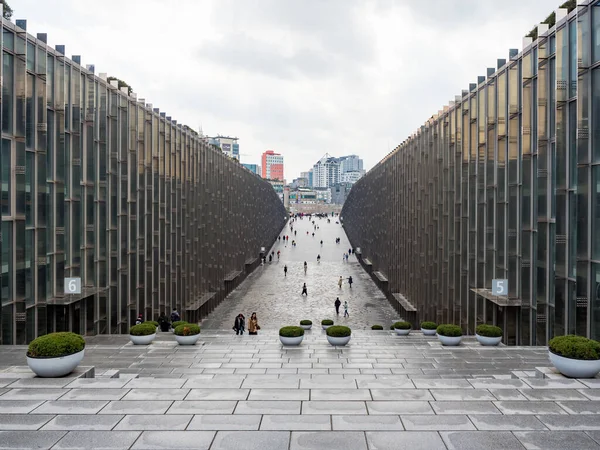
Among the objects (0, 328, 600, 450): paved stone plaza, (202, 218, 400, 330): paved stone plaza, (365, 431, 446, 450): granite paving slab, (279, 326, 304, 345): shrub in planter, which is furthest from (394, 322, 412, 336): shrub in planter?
(365, 431, 446, 450): granite paving slab

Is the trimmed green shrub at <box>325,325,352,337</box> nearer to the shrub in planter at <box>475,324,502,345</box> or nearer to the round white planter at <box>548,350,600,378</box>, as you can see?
the shrub in planter at <box>475,324,502,345</box>

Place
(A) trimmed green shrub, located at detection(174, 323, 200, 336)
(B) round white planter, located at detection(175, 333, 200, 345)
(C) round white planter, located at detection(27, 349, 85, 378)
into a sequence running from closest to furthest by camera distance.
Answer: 1. (C) round white planter, located at detection(27, 349, 85, 378)
2. (A) trimmed green shrub, located at detection(174, 323, 200, 336)
3. (B) round white planter, located at detection(175, 333, 200, 345)

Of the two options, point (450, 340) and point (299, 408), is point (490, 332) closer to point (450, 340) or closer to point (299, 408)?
point (450, 340)

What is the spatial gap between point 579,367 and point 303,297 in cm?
3737

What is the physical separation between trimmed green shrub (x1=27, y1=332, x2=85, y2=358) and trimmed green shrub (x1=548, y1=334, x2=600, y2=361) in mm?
12069

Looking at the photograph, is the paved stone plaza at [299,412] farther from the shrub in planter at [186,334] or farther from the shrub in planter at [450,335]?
the shrub in planter at [450,335]

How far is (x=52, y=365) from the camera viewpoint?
40.3 feet

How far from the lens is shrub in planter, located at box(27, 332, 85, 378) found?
12273 mm

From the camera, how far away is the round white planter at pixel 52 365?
1227 cm

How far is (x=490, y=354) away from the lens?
1894cm

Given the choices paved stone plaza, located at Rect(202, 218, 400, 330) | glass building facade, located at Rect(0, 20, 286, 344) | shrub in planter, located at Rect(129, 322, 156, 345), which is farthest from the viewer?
paved stone plaza, located at Rect(202, 218, 400, 330)

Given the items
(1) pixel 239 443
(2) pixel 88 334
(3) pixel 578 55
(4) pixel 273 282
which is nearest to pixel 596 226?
(3) pixel 578 55

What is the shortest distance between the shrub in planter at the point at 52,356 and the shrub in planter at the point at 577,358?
12.1m

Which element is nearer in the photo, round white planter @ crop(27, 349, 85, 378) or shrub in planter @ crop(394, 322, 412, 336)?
round white planter @ crop(27, 349, 85, 378)
